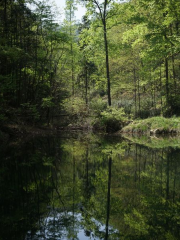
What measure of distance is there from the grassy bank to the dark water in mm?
9259

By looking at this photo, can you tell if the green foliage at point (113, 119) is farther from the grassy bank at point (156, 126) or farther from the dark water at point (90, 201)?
the dark water at point (90, 201)

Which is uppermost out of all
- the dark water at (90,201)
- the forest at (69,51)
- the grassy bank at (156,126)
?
the forest at (69,51)

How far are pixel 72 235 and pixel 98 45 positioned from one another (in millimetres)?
16988

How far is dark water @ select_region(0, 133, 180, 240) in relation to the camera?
2.76 m

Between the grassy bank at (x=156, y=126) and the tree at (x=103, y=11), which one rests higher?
the tree at (x=103, y=11)

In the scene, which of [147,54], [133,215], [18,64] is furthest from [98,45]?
[133,215]

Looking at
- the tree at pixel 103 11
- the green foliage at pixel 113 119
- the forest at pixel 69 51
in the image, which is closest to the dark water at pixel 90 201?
the forest at pixel 69 51

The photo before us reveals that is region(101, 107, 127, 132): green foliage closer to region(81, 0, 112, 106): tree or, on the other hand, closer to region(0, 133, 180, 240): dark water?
region(81, 0, 112, 106): tree

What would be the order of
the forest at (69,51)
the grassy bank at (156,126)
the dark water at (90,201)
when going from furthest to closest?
the forest at (69,51) → the grassy bank at (156,126) → the dark water at (90,201)

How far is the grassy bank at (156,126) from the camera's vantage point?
14.9 m

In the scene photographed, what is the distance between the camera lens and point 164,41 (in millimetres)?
15992

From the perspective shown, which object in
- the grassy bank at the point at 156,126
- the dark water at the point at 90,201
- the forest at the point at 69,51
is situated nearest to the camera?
the dark water at the point at 90,201

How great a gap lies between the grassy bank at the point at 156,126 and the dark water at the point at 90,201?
30.4ft

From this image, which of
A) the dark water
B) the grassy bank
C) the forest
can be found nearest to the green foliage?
the forest
